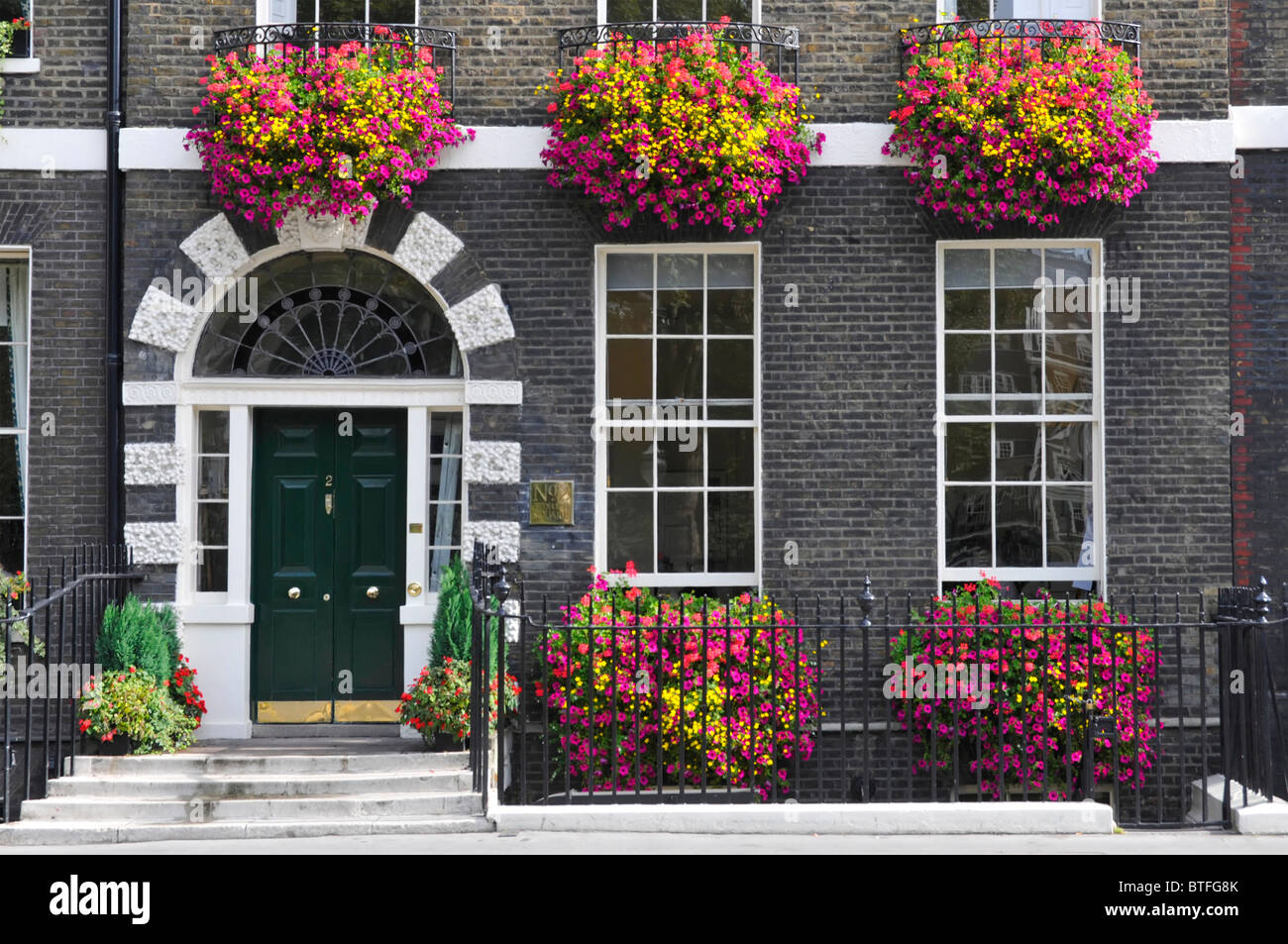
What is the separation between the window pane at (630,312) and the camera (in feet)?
33.8

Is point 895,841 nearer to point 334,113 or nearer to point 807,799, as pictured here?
point 807,799

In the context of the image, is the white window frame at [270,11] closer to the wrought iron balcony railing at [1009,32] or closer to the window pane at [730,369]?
the window pane at [730,369]

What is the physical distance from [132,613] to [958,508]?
5825mm

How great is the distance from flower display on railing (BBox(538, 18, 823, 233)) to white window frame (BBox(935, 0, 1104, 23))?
1.26 meters

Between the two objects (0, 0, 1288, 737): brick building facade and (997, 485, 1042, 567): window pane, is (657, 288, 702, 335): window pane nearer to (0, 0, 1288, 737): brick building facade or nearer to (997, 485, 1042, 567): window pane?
(0, 0, 1288, 737): brick building facade

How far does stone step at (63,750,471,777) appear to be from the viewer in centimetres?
904

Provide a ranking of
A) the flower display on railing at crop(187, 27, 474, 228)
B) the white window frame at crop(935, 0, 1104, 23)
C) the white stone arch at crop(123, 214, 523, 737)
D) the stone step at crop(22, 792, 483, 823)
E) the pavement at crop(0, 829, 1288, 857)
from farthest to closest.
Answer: the white window frame at crop(935, 0, 1104, 23) → the white stone arch at crop(123, 214, 523, 737) → the flower display on railing at crop(187, 27, 474, 228) → the stone step at crop(22, 792, 483, 823) → the pavement at crop(0, 829, 1288, 857)

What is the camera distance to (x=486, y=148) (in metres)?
10.1

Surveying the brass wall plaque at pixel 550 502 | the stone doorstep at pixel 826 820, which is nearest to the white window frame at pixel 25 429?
the brass wall plaque at pixel 550 502

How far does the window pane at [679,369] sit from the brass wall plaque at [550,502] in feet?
3.39

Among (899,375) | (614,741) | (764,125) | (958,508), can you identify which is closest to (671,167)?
(764,125)

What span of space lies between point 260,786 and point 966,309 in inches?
234

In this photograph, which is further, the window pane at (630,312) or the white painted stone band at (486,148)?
the window pane at (630,312)

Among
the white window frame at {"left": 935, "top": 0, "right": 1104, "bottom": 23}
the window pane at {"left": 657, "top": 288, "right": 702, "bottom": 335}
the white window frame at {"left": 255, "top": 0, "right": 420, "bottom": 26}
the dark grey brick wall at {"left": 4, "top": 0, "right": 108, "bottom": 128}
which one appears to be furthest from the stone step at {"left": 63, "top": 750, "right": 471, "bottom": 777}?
the white window frame at {"left": 935, "top": 0, "right": 1104, "bottom": 23}
